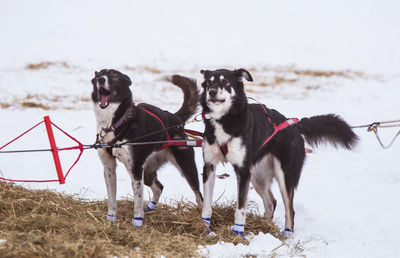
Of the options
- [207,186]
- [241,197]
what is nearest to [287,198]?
[241,197]

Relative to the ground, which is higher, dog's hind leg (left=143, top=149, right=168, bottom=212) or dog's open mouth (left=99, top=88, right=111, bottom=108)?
dog's open mouth (left=99, top=88, right=111, bottom=108)

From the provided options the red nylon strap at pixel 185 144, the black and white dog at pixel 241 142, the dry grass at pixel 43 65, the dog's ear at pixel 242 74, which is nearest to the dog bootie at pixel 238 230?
the black and white dog at pixel 241 142

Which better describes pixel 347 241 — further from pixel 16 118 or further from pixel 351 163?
pixel 16 118

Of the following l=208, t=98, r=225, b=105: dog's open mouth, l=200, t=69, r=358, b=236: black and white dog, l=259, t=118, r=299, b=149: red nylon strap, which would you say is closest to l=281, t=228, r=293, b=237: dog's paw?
l=200, t=69, r=358, b=236: black and white dog

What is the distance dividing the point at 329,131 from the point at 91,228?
2532mm

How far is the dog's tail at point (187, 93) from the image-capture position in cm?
416

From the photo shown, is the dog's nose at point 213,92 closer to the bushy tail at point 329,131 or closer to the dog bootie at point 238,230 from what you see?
the dog bootie at point 238,230

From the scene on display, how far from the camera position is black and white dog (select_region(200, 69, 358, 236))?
3293 mm

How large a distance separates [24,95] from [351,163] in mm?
8211

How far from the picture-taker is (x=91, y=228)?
283 centimetres

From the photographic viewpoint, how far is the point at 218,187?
5.46 metres

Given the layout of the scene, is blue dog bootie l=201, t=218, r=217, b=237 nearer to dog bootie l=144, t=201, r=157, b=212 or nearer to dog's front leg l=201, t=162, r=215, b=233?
dog's front leg l=201, t=162, r=215, b=233

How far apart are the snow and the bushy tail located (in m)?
0.12

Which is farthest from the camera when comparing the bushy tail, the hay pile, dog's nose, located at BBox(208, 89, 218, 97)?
the bushy tail
